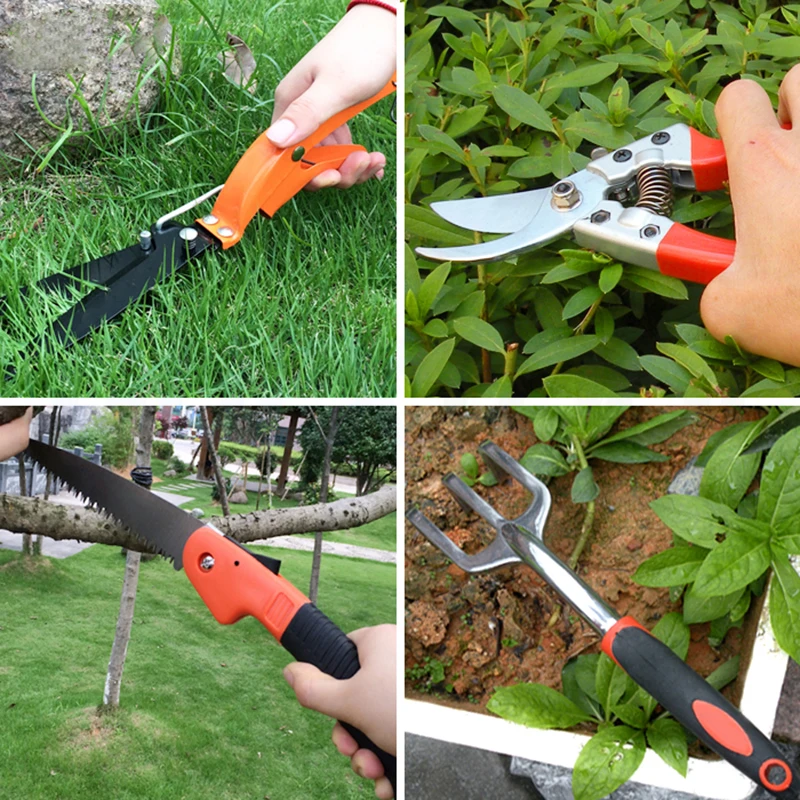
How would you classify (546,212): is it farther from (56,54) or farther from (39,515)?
(56,54)

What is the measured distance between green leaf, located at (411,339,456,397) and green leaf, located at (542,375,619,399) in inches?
5.6

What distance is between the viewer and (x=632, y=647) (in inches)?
38.7

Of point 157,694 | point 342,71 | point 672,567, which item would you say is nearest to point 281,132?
point 342,71

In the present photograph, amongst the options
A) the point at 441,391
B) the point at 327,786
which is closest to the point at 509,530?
the point at 441,391

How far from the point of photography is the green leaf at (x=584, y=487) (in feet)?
3.86

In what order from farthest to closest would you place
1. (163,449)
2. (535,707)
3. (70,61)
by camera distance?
(70,61) < (163,449) < (535,707)

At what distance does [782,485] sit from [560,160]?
584 millimetres

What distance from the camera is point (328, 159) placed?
5.01 ft

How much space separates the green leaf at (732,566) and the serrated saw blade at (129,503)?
27.1 inches

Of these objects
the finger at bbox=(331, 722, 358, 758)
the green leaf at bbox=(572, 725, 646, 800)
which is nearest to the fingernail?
the finger at bbox=(331, 722, 358, 758)

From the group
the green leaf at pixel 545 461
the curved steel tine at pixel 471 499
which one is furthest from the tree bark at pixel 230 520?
the green leaf at pixel 545 461

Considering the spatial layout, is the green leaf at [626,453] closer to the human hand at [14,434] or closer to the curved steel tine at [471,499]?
the curved steel tine at [471,499]

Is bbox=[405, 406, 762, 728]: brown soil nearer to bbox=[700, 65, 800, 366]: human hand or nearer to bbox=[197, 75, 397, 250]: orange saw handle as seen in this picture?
bbox=[700, 65, 800, 366]: human hand

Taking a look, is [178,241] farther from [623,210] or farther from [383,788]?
[383,788]
